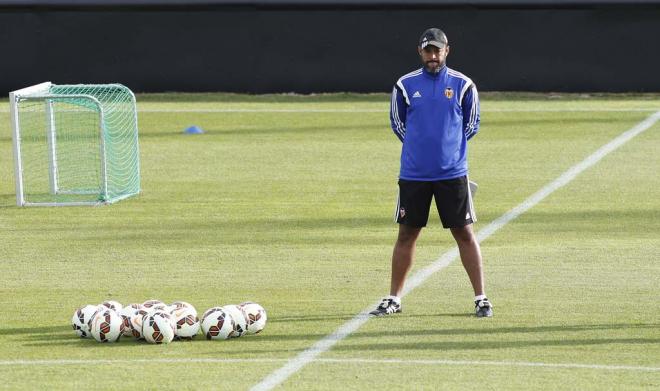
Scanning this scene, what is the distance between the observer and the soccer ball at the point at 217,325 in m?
9.31

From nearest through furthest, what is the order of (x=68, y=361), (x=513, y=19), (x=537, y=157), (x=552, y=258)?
1. (x=68, y=361)
2. (x=552, y=258)
3. (x=537, y=157)
4. (x=513, y=19)

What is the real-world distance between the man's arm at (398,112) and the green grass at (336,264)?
135cm

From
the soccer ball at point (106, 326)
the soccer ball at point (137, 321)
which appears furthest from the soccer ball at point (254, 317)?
the soccer ball at point (106, 326)

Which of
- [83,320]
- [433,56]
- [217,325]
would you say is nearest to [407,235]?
[433,56]

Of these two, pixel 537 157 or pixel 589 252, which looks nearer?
pixel 589 252

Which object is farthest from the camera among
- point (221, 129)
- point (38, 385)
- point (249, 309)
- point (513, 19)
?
point (513, 19)

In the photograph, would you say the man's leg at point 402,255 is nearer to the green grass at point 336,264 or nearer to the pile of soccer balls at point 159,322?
the green grass at point 336,264

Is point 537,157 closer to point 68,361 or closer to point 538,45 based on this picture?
point 538,45

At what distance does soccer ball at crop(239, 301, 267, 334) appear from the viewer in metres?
9.47

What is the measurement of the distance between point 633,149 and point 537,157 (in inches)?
68.0

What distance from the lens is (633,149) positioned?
21234mm

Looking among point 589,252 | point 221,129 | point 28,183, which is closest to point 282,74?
point 221,129

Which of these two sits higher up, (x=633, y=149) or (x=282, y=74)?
(x=282, y=74)

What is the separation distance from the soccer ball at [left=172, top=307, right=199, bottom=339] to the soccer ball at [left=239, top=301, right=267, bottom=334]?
350 mm
